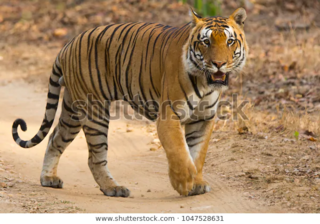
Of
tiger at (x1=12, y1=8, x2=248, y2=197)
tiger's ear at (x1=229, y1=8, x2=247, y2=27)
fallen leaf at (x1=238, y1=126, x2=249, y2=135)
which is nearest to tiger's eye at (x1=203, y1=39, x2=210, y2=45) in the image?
tiger at (x1=12, y1=8, x2=248, y2=197)

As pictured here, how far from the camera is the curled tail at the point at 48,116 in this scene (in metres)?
5.56

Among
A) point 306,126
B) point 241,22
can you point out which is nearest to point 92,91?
point 241,22

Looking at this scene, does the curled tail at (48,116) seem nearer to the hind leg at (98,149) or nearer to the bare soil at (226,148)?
the bare soil at (226,148)

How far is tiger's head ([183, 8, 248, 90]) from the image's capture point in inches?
172

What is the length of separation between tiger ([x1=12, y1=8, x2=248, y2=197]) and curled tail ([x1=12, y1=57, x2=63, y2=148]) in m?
0.01

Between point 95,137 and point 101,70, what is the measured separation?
66cm

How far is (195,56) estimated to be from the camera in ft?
14.8

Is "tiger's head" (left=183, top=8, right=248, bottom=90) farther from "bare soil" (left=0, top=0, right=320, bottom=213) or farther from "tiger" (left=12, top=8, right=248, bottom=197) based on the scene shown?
"bare soil" (left=0, top=0, right=320, bottom=213)

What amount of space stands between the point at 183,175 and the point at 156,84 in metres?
1.00

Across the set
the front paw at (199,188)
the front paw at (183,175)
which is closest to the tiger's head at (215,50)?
the front paw at (183,175)

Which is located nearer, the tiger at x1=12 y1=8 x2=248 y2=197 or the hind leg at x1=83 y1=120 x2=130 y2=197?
the tiger at x1=12 y1=8 x2=248 y2=197

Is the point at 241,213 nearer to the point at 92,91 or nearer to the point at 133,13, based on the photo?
the point at 92,91

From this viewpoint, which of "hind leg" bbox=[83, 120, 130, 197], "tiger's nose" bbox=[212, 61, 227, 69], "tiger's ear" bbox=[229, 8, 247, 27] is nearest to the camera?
"tiger's nose" bbox=[212, 61, 227, 69]

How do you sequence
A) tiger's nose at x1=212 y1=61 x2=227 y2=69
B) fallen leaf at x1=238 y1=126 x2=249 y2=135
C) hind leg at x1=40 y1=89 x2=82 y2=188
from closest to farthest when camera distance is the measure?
1. tiger's nose at x1=212 y1=61 x2=227 y2=69
2. hind leg at x1=40 y1=89 x2=82 y2=188
3. fallen leaf at x1=238 y1=126 x2=249 y2=135
